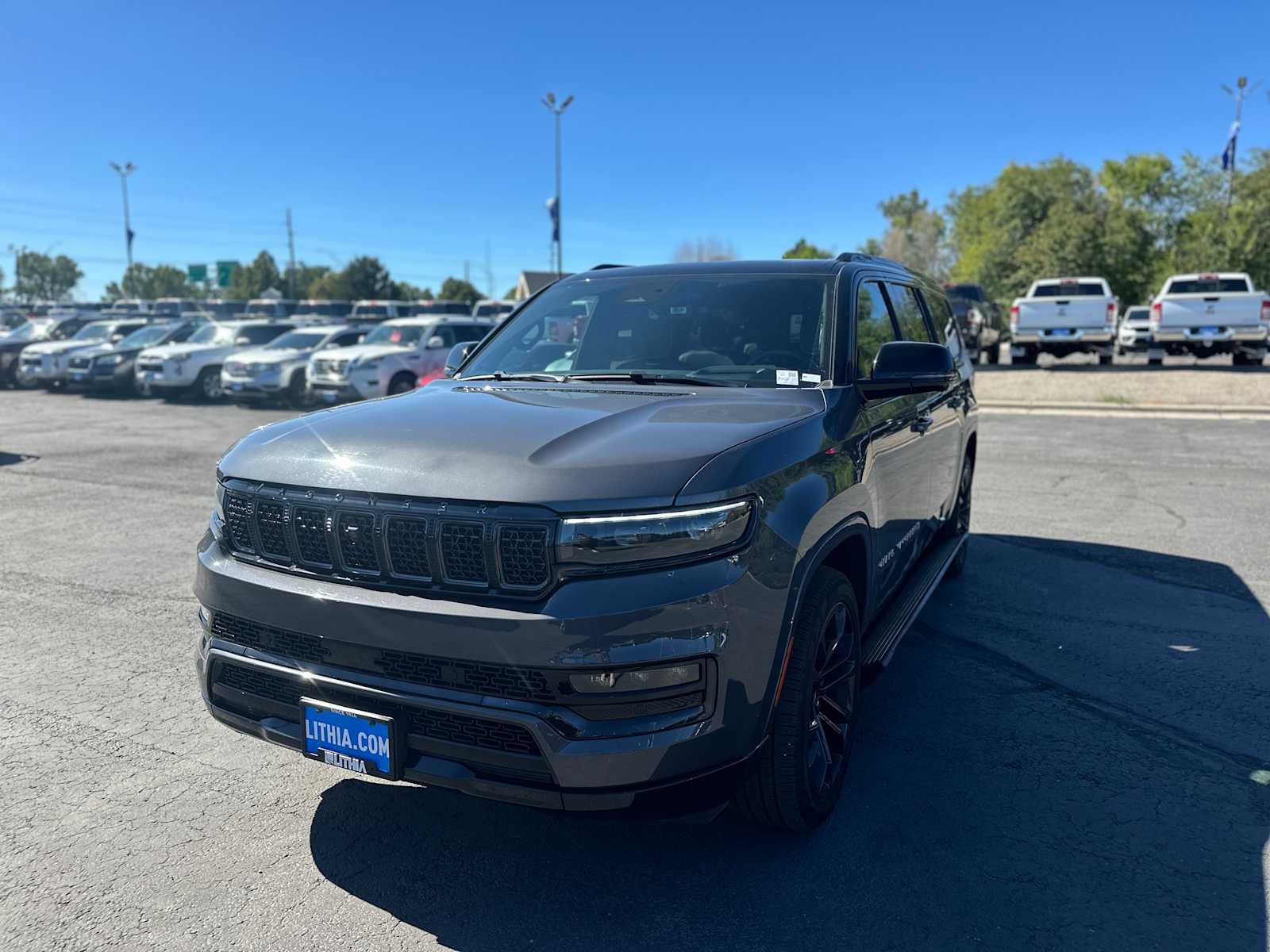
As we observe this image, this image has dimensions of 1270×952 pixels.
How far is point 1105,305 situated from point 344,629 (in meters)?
22.8

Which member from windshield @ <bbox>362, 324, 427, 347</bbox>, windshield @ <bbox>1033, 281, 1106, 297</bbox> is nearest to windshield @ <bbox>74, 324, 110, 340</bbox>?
windshield @ <bbox>362, 324, 427, 347</bbox>

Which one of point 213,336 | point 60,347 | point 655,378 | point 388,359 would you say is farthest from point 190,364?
point 655,378

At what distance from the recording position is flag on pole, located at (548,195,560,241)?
43062 millimetres

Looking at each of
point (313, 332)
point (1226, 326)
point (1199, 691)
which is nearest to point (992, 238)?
point (1226, 326)

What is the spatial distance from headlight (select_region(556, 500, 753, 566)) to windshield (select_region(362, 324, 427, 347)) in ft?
51.5

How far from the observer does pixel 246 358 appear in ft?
60.7

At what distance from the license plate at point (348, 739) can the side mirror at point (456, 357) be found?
214 cm

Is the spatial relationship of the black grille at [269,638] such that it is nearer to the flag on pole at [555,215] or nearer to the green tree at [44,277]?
A: the flag on pole at [555,215]

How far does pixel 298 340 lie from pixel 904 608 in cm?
1780

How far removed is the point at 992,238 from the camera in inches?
2302

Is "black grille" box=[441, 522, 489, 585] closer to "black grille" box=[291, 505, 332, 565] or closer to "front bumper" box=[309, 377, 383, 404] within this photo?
"black grille" box=[291, 505, 332, 565]

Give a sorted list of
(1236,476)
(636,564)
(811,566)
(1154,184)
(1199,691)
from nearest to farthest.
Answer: (636,564) → (811,566) → (1199,691) → (1236,476) → (1154,184)

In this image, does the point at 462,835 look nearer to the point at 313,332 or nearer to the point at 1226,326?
the point at 313,332

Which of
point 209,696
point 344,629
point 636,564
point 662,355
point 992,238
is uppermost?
point 992,238
